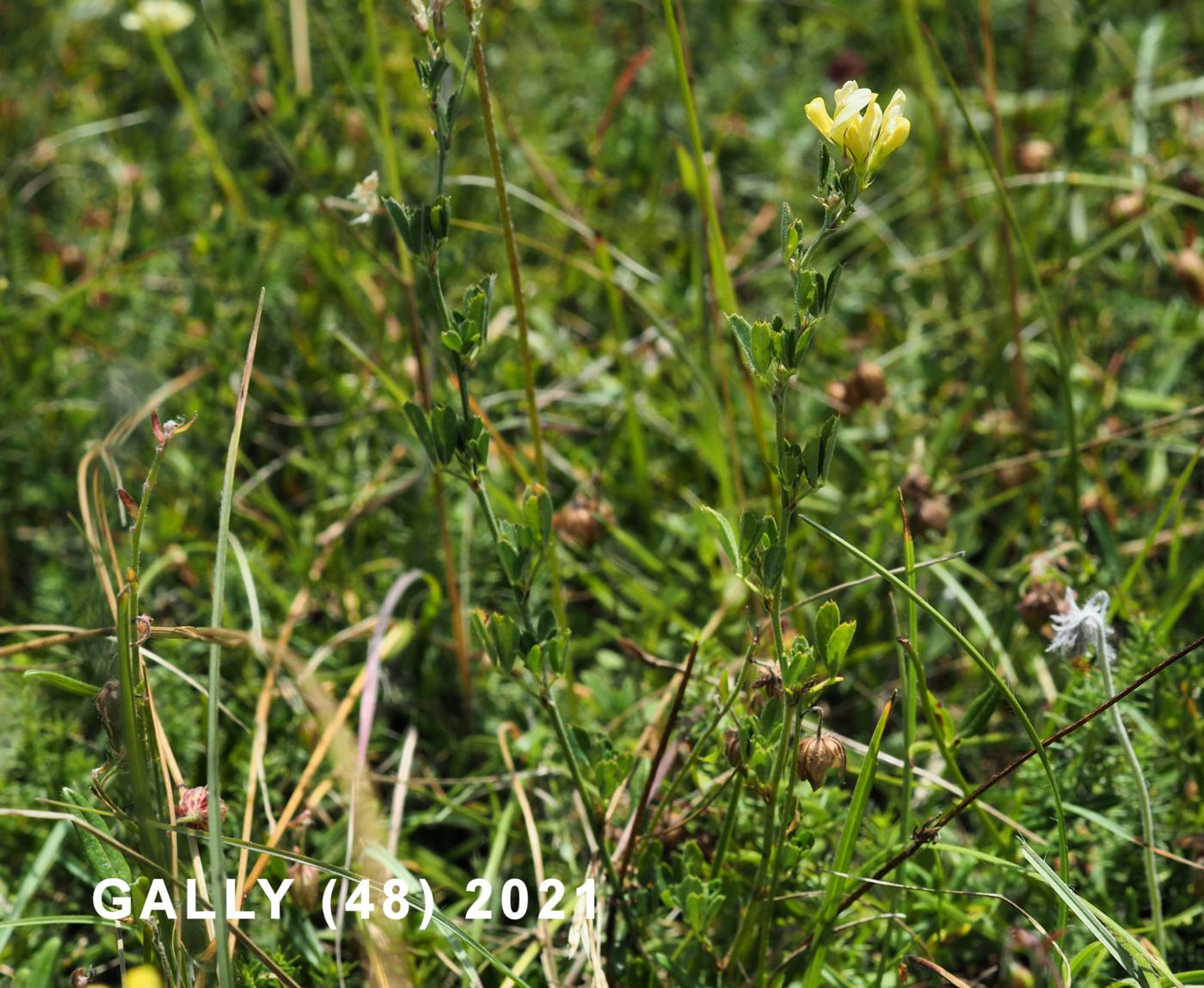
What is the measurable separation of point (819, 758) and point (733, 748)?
11 centimetres

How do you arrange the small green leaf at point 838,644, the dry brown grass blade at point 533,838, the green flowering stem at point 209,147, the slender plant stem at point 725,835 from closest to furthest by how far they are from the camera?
the small green leaf at point 838,644
the slender plant stem at point 725,835
the dry brown grass blade at point 533,838
the green flowering stem at point 209,147

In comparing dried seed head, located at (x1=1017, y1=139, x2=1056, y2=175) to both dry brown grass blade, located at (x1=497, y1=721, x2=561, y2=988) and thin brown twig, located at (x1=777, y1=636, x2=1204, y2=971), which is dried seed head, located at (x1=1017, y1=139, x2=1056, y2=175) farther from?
dry brown grass blade, located at (x1=497, y1=721, x2=561, y2=988)

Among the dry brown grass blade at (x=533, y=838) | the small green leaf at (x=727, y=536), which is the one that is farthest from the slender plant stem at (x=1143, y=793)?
the dry brown grass blade at (x=533, y=838)

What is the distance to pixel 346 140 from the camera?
9.30ft

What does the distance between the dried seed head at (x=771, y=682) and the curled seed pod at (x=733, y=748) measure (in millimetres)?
95

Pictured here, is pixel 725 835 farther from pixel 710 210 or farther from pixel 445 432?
pixel 710 210

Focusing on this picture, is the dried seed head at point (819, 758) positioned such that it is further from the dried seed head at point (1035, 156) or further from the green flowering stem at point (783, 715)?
the dried seed head at point (1035, 156)

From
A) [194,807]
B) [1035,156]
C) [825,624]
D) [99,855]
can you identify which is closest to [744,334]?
[825,624]

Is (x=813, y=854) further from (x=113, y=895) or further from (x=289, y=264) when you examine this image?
(x=289, y=264)

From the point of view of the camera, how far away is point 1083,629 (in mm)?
1423

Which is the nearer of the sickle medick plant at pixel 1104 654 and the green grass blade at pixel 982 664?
the green grass blade at pixel 982 664

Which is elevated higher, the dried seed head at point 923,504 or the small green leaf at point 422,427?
the small green leaf at point 422,427

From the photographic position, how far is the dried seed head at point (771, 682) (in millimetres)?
1236

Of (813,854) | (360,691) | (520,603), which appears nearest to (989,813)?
(813,854)
